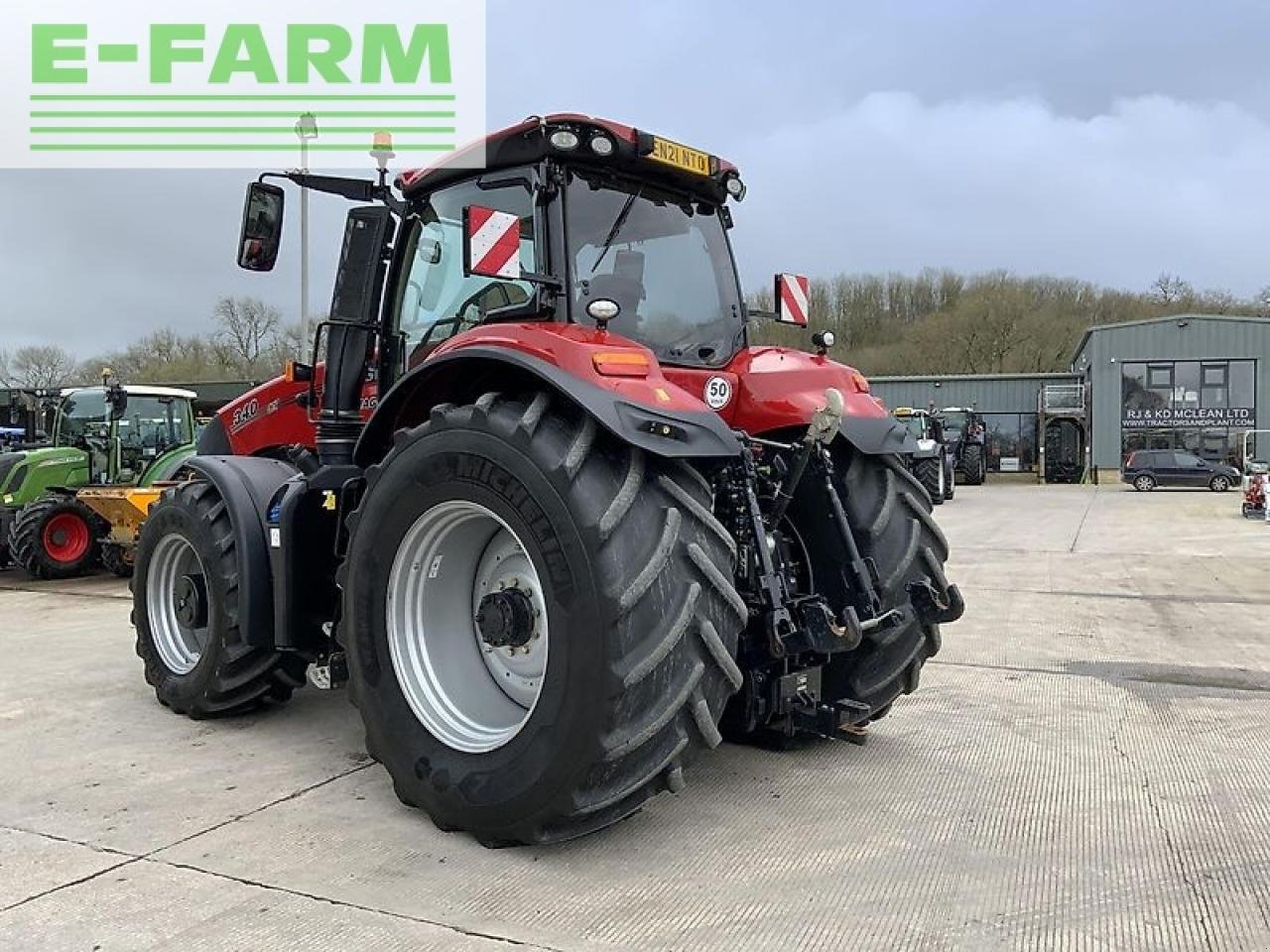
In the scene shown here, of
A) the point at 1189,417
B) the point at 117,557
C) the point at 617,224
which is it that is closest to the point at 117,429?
the point at 117,557

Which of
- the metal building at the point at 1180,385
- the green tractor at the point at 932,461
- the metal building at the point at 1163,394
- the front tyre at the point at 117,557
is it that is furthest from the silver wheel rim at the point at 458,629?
the metal building at the point at 1180,385

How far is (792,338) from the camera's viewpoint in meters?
6.20

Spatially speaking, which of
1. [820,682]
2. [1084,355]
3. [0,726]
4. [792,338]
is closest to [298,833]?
[820,682]

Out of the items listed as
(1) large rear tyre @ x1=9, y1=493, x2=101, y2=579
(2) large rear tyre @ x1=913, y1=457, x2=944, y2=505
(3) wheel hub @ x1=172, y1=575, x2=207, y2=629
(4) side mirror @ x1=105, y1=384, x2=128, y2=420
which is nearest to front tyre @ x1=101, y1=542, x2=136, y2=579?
(1) large rear tyre @ x1=9, y1=493, x2=101, y2=579

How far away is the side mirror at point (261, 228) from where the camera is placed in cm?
466

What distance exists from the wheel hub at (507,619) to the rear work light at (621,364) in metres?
0.86

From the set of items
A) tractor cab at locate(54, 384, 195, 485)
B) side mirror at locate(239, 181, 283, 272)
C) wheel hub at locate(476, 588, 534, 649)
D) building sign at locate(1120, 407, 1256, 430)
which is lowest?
wheel hub at locate(476, 588, 534, 649)

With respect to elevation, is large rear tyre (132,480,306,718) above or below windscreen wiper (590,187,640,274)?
below

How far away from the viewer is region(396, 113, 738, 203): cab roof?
3807 millimetres

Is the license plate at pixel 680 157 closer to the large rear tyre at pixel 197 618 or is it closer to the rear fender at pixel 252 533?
the rear fender at pixel 252 533

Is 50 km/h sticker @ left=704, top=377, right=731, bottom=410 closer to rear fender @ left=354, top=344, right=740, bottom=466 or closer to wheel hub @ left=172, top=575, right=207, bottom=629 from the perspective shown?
rear fender @ left=354, top=344, right=740, bottom=466

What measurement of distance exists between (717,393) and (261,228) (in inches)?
89.3

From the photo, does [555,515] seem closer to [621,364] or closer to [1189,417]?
[621,364]

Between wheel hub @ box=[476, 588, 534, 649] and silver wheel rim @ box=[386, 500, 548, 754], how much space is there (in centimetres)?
3
